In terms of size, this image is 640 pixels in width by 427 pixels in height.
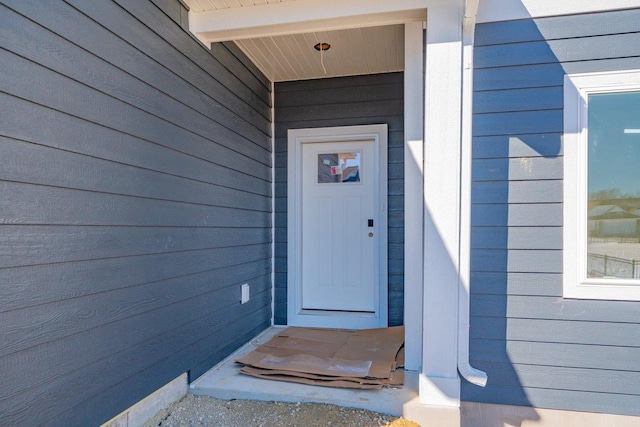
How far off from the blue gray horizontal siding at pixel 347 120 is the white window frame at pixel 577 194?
4.86ft

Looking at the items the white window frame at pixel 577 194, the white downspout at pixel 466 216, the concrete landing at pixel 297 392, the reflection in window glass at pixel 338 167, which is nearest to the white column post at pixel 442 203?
the white downspout at pixel 466 216

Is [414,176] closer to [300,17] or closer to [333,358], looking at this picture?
[300,17]

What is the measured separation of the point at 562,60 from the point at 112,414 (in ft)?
9.63

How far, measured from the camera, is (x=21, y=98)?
4.55 feet

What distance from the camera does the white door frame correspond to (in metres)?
3.60

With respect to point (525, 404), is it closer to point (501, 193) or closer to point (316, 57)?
point (501, 193)

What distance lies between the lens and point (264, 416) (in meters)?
2.20

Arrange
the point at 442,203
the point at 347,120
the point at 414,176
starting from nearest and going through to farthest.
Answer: the point at 442,203 → the point at 414,176 → the point at 347,120

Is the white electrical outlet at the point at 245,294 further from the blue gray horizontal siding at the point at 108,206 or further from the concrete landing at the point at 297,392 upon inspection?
the concrete landing at the point at 297,392

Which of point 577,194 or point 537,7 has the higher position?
point 537,7

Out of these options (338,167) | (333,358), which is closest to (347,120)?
(338,167)

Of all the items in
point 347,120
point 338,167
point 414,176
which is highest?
point 347,120

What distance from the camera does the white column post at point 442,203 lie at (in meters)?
2.13

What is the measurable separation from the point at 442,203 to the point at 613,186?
0.99 meters
